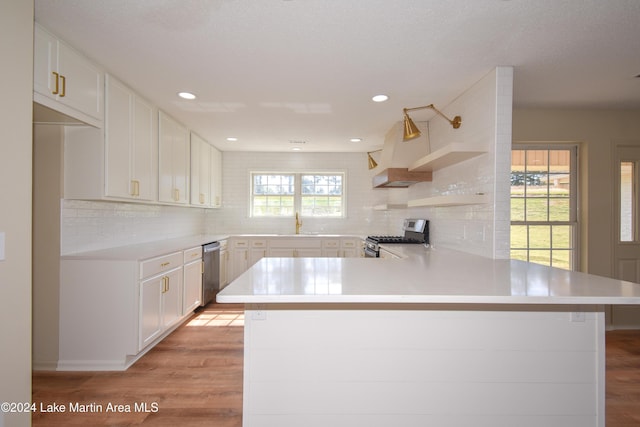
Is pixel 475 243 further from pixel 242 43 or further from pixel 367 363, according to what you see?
pixel 242 43

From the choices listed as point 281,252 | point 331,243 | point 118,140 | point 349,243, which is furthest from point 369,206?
point 118,140

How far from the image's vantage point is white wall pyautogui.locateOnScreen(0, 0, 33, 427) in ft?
4.31

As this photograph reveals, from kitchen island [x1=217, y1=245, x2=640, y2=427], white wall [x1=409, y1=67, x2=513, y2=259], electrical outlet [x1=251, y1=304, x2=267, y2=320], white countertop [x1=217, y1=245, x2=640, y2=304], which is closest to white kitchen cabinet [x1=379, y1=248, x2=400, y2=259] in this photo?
white wall [x1=409, y1=67, x2=513, y2=259]

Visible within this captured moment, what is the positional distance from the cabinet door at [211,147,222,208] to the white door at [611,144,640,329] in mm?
5139

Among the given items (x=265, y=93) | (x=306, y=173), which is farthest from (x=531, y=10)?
(x=306, y=173)

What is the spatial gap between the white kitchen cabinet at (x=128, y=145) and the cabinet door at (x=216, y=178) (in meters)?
1.84

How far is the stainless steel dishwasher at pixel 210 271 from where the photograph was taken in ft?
13.1

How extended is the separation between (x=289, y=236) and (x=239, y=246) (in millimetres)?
811

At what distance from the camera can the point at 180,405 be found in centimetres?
208

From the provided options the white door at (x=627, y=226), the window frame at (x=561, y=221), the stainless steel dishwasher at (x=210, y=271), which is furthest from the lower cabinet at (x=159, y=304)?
the white door at (x=627, y=226)

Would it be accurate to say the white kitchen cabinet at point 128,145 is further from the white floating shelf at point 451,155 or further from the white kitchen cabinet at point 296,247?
the white floating shelf at point 451,155

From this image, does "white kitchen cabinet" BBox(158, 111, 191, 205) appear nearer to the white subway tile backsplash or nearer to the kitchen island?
the white subway tile backsplash

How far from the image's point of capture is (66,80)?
83.1 inches

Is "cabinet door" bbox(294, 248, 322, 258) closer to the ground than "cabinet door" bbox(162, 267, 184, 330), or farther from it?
farther from it
